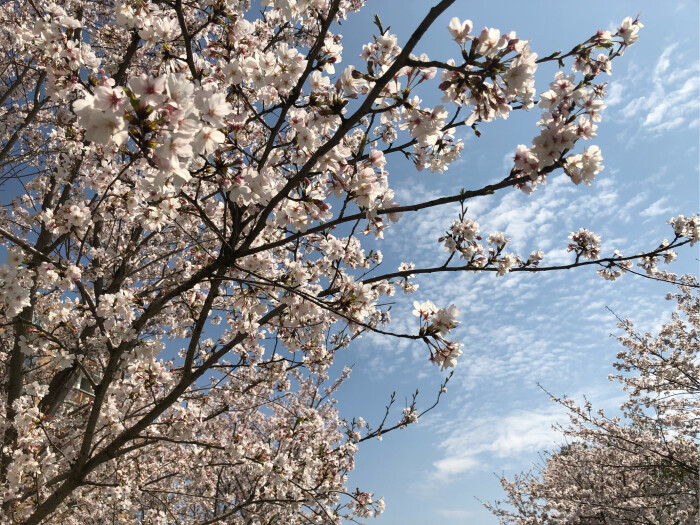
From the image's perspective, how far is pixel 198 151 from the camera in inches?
78.7

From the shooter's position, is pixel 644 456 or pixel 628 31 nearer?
pixel 628 31

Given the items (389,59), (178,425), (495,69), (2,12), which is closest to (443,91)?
(495,69)

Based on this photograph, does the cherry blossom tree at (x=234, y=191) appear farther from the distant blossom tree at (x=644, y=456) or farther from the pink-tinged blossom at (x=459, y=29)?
the distant blossom tree at (x=644, y=456)

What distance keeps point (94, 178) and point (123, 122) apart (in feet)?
11.5

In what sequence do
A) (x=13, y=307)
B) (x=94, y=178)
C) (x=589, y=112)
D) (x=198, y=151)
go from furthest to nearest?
(x=94, y=178) < (x=13, y=307) < (x=589, y=112) < (x=198, y=151)

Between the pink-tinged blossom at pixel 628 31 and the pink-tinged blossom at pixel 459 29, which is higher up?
the pink-tinged blossom at pixel 628 31

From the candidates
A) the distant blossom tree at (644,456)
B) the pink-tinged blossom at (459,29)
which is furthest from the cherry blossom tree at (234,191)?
the distant blossom tree at (644,456)

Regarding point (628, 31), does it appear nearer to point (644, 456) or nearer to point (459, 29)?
point (459, 29)

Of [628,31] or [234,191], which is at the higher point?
[628,31]

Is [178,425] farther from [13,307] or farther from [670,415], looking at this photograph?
[670,415]

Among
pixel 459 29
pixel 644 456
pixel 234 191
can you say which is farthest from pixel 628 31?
pixel 644 456

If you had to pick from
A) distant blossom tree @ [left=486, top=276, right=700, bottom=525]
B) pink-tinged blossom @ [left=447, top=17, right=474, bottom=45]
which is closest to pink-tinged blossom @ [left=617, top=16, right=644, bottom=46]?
pink-tinged blossom @ [left=447, top=17, right=474, bottom=45]

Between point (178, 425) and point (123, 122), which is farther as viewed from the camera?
point (178, 425)

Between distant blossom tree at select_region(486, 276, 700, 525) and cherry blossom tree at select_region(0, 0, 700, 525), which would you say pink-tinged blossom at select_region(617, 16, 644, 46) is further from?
distant blossom tree at select_region(486, 276, 700, 525)
